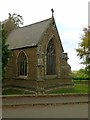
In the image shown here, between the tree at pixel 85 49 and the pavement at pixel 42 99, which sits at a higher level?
the tree at pixel 85 49

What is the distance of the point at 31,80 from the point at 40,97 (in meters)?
11.9

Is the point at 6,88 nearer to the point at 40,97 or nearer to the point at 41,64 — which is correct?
the point at 41,64

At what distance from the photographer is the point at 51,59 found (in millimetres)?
36750

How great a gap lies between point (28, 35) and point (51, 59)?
4702 millimetres

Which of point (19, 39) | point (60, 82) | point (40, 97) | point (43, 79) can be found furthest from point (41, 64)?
point (40, 97)

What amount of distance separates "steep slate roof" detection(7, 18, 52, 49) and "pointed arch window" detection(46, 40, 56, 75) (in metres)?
2.17

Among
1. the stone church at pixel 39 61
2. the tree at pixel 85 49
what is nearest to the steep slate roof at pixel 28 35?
the stone church at pixel 39 61

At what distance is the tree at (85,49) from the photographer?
45216 millimetres

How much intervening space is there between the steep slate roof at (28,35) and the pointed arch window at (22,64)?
136 cm

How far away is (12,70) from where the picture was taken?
38.0 m

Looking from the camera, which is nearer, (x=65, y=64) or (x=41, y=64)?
(x=41, y=64)

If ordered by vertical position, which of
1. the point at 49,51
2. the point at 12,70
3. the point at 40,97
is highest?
the point at 49,51

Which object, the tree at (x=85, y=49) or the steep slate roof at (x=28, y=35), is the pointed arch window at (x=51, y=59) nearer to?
the steep slate roof at (x=28, y=35)

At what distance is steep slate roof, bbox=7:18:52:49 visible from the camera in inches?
1400
